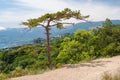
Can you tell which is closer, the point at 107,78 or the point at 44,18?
the point at 107,78

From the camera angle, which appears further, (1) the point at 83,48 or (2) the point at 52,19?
(1) the point at 83,48

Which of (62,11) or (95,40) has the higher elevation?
(62,11)

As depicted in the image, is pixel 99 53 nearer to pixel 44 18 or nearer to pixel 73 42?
pixel 73 42

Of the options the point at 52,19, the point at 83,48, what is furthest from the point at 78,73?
the point at 83,48

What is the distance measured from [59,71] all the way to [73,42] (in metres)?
14.7

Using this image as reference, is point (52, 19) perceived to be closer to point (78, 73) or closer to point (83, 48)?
point (78, 73)

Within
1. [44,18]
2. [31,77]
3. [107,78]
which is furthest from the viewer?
[44,18]

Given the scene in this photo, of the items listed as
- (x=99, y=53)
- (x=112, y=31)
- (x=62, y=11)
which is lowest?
(x=99, y=53)

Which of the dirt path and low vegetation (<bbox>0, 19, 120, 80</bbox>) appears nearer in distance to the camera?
the dirt path

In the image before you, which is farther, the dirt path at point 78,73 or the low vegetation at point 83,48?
the low vegetation at point 83,48

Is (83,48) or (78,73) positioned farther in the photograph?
(83,48)

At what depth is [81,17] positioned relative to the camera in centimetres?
1839

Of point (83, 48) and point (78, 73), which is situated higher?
point (78, 73)

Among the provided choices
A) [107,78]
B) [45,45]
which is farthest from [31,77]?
[45,45]
